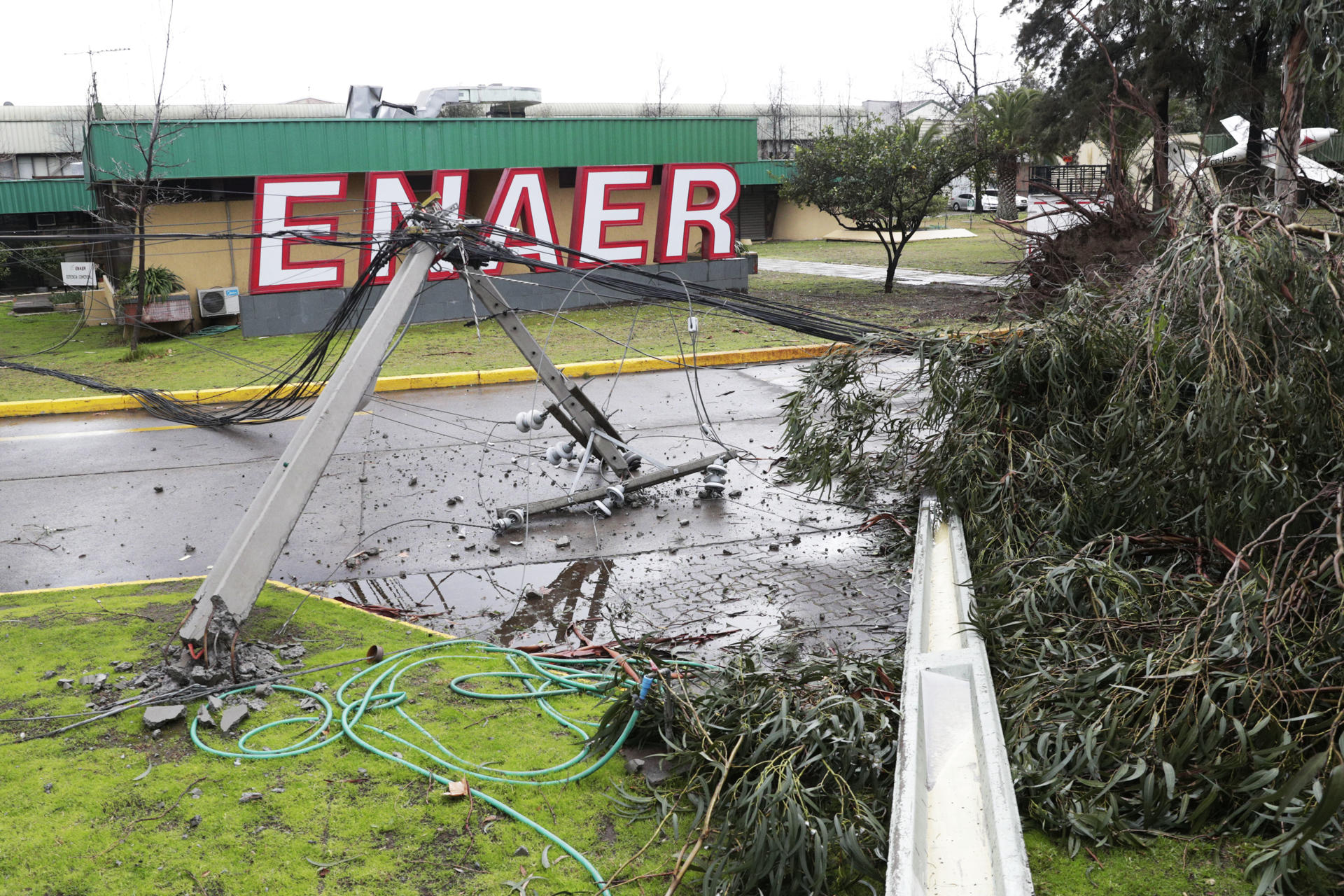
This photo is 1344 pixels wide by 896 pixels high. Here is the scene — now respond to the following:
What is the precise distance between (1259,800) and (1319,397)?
2.70 metres

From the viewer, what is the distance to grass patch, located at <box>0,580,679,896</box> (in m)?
4.48

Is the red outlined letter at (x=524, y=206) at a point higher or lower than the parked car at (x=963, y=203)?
lower

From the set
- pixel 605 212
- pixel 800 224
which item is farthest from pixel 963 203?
pixel 605 212

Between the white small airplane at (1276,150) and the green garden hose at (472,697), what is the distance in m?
5.10

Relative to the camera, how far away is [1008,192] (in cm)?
4372

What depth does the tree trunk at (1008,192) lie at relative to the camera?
39094 mm

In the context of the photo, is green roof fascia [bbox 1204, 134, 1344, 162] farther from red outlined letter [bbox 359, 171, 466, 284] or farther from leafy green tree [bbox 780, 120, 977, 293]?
red outlined letter [bbox 359, 171, 466, 284]

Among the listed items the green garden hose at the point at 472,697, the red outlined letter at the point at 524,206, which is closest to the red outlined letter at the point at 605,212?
the red outlined letter at the point at 524,206

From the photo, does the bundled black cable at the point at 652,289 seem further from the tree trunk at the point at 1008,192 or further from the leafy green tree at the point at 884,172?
the tree trunk at the point at 1008,192

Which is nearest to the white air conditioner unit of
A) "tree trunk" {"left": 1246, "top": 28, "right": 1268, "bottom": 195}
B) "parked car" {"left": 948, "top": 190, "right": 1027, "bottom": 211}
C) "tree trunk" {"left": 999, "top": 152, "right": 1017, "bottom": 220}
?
"tree trunk" {"left": 1246, "top": 28, "right": 1268, "bottom": 195}

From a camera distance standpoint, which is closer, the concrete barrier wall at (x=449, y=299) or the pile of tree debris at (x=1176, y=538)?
the pile of tree debris at (x=1176, y=538)

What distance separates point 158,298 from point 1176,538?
18.8 m

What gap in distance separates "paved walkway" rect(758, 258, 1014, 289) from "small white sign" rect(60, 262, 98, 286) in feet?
57.7

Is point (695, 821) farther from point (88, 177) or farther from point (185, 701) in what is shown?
point (88, 177)
